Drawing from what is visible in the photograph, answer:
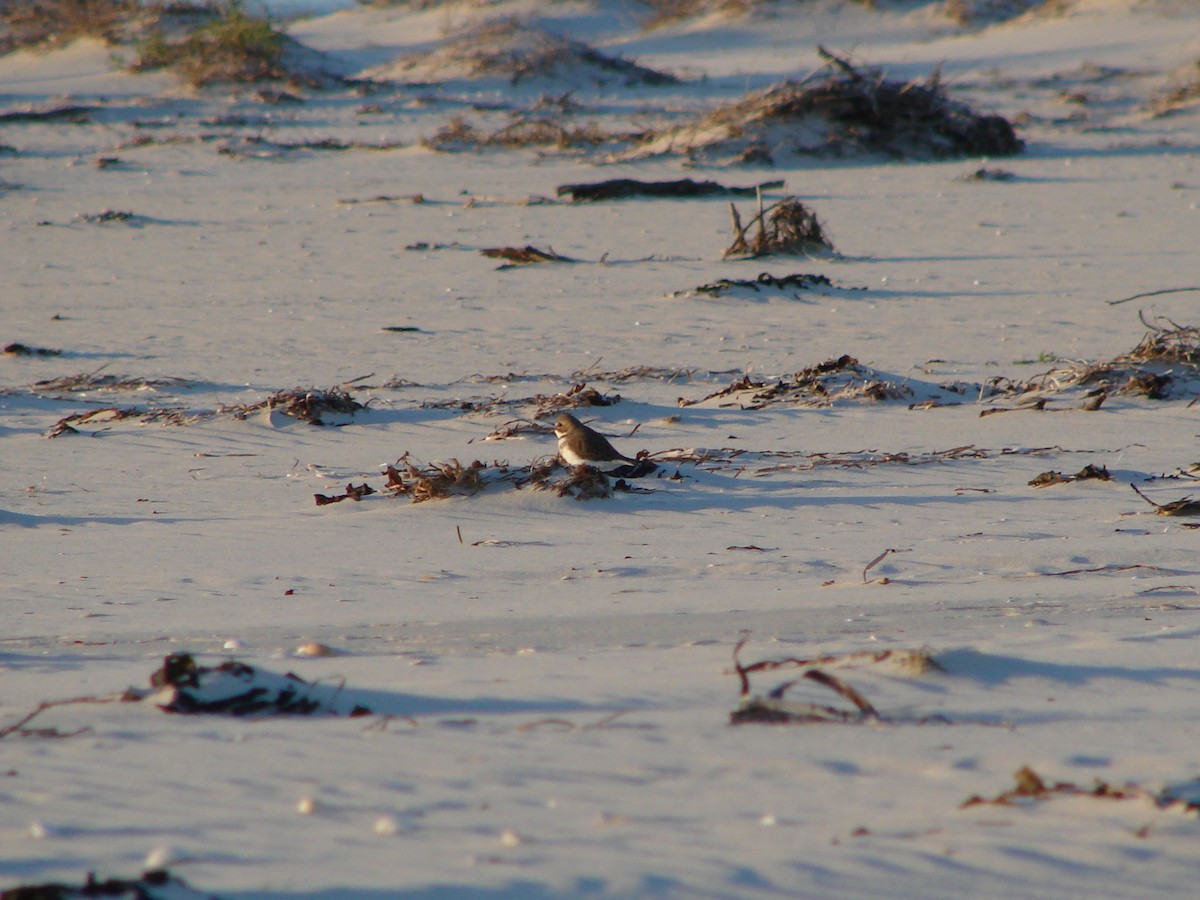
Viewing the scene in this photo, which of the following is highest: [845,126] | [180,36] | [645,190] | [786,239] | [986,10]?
[986,10]

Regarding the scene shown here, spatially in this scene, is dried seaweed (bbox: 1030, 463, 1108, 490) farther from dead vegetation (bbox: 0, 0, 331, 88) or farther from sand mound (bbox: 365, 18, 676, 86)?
sand mound (bbox: 365, 18, 676, 86)

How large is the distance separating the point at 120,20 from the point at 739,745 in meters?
29.7

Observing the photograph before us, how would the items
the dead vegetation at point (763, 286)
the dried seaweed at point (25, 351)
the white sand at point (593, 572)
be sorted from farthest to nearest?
the dead vegetation at point (763, 286)
the dried seaweed at point (25, 351)
the white sand at point (593, 572)

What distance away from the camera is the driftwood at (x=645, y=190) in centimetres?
1403

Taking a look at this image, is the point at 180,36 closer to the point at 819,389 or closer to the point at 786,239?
the point at 786,239

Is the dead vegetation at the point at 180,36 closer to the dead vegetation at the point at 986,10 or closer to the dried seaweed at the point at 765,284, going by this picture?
the dried seaweed at the point at 765,284

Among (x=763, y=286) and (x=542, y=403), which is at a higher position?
(x=763, y=286)

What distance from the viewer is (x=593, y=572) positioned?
4.25 m

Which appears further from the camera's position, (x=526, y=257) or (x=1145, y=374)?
(x=526, y=257)

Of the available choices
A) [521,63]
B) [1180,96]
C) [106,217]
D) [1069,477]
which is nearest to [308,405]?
[1069,477]

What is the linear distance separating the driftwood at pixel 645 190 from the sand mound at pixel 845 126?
9.86ft

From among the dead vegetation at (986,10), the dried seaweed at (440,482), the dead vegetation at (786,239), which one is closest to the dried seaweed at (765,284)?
the dead vegetation at (786,239)

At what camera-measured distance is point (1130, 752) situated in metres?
2.53

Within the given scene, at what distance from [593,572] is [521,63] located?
23.6 meters
